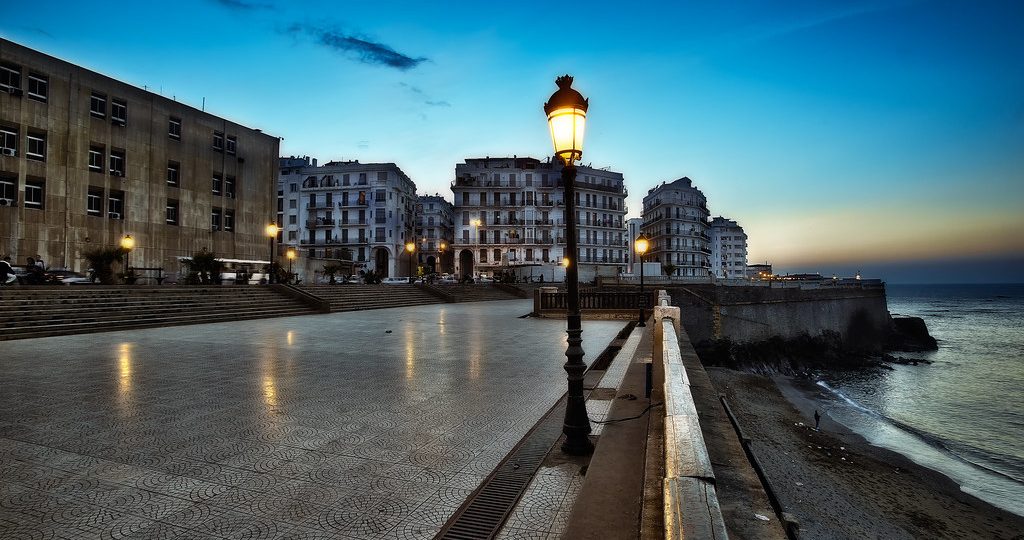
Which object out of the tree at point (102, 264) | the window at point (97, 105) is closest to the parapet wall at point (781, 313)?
the tree at point (102, 264)

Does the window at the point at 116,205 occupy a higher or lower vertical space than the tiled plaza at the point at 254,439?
higher

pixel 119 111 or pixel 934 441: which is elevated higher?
pixel 119 111

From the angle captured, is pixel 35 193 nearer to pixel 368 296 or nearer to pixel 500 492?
pixel 368 296

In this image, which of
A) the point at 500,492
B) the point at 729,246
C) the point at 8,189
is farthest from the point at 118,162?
the point at 729,246

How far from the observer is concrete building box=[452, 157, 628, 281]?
67938 mm

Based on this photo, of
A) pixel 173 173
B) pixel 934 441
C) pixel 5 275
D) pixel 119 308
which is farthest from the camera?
pixel 173 173

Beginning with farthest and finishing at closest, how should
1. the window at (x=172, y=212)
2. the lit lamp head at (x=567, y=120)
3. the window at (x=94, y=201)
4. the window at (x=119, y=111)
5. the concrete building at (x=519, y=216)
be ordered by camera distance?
the concrete building at (x=519, y=216) → the window at (x=172, y=212) → the window at (x=119, y=111) → the window at (x=94, y=201) → the lit lamp head at (x=567, y=120)

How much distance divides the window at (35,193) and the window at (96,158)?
2711 millimetres

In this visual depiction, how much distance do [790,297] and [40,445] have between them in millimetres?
43200

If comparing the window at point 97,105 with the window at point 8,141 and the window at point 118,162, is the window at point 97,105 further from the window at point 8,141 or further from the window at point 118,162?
the window at point 8,141

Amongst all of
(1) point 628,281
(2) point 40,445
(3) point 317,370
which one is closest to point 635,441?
(2) point 40,445

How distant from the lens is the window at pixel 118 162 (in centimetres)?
3031

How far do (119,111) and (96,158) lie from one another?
3575 mm

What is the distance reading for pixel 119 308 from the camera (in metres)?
17.6
